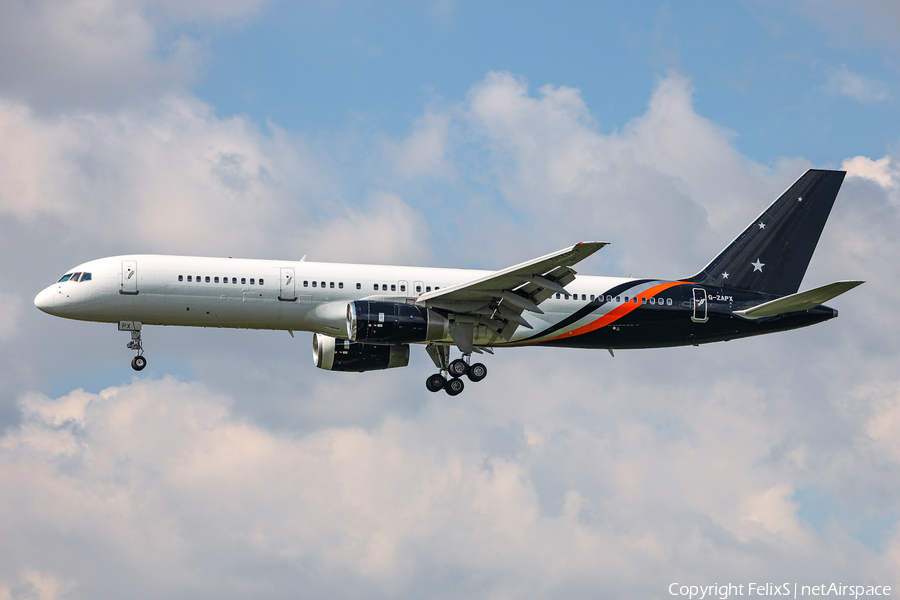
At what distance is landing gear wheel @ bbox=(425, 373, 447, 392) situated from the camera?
49469mm

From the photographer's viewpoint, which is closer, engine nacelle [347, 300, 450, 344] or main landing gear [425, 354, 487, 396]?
engine nacelle [347, 300, 450, 344]

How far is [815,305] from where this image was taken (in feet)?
159

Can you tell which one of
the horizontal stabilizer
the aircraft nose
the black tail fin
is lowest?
the horizontal stabilizer

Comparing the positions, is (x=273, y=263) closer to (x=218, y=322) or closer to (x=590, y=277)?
(x=218, y=322)

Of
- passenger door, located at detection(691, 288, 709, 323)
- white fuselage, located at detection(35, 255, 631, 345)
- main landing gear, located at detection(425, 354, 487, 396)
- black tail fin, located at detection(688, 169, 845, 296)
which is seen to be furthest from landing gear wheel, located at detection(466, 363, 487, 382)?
black tail fin, located at detection(688, 169, 845, 296)

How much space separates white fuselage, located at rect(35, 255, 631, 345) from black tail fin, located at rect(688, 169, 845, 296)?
54.1ft

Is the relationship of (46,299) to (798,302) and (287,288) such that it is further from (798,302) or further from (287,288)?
(798,302)

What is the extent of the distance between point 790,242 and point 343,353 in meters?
22.8

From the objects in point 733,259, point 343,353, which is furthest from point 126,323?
point 733,259

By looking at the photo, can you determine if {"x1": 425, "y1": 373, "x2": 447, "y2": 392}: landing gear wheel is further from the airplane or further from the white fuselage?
the white fuselage

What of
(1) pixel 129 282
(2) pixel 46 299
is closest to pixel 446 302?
(1) pixel 129 282

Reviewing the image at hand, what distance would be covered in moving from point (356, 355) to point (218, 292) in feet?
30.0

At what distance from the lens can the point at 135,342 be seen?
45.2 m

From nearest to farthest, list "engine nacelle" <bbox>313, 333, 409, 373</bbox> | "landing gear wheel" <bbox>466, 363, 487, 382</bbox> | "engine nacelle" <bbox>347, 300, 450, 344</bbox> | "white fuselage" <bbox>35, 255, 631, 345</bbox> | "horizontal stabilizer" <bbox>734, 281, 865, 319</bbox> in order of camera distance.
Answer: "engine nacelle" <bbox>347, 300, 450, 344</bbox>, "white fuselage" <bbox>35, 255, 631, 345</bbox>, "horizontal stabilizer" <bbox>734, 281, 865, 319</bbox>, "landing gear wheel" <bbox>466, 363, 487, 382</bbox>, "engine nacelle" <bbox>313, 333, 409, 373</bbox>
